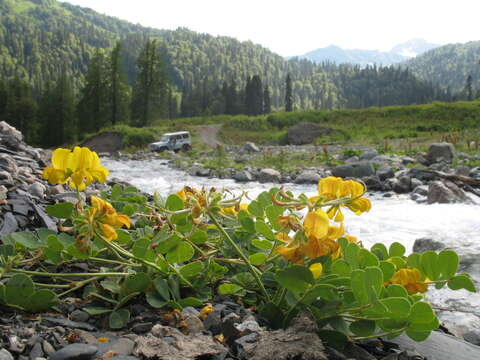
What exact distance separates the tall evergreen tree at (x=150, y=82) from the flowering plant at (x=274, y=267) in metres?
42.2

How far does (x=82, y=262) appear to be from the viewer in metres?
2.04

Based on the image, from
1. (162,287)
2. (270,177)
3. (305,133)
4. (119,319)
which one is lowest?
(270,177)

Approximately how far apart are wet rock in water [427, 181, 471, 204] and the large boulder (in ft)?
70.9

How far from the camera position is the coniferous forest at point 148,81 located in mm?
43406

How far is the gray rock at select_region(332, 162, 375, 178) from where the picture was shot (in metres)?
10.5

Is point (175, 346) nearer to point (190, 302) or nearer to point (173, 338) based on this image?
point (173, 338)

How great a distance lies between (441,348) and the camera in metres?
1.60

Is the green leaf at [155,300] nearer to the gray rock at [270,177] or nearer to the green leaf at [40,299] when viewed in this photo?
the green leaf at [40,299]

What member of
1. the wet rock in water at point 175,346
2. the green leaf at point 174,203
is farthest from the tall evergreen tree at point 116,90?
the wet rock in water at point 175,346

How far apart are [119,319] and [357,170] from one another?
1009 centimetres

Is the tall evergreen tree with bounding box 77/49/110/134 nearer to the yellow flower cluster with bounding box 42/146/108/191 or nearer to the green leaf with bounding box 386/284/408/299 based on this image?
the yellow flower cluster with bounding box 42/146/108/191

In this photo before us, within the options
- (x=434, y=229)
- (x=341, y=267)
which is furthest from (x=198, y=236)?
(x=434, y=229)

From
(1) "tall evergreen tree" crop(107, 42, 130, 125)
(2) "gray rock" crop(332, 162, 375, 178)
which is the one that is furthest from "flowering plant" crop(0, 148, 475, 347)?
(1) "tall evergreen tree" crop(107, 42, 130, 125)

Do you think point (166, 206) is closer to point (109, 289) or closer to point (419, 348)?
point (109, 289)
